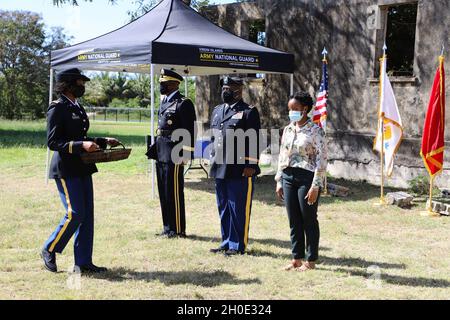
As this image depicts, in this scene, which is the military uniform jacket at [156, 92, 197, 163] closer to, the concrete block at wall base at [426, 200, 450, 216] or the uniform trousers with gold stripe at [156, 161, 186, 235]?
the uniform trousers with gold stripe at [156, 161, 186, 235]

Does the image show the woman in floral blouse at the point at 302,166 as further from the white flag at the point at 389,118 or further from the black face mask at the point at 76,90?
the white flag at the point at 389,118

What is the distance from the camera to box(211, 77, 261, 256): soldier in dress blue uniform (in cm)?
596

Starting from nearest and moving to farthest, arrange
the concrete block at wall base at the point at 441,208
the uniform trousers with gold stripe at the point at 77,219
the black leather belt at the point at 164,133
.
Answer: the uniform trousers with gold stripe at the point at 77,219
the black leather belt at the point at 164,133
the concrete block at wall base at the point at 441,208

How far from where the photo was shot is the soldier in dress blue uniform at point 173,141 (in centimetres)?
672

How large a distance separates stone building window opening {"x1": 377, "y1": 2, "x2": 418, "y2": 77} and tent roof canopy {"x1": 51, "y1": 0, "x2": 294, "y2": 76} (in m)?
4.70

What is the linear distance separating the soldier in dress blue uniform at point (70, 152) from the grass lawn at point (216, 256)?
0.53 metres

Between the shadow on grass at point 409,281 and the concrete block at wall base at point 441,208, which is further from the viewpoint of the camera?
the concrete block at wall base at point 441,208

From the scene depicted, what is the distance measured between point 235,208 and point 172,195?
3.66 ft

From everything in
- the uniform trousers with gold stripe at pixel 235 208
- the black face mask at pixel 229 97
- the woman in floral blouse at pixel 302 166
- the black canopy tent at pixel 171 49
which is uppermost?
the black canopy tent at pixel 171 49

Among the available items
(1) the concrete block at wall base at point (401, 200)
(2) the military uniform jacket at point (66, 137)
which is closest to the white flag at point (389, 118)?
(1) the concrete block at wall base at point (401, 200)

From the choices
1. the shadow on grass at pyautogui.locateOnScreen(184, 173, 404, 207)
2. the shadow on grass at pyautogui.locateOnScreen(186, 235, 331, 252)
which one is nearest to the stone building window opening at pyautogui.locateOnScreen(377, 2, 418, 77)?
the shadow on grass at pyautogui.locateOnScreen(184, 173, 404, 207)

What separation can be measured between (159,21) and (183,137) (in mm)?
4255

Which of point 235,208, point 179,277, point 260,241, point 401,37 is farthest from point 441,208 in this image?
point 401,37

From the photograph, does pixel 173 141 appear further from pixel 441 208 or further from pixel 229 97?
pixel 441 208
